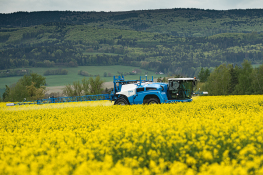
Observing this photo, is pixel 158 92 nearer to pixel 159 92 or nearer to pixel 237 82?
pixel 159 92

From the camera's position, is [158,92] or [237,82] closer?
[158,92]

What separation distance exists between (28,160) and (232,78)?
79.9 metres

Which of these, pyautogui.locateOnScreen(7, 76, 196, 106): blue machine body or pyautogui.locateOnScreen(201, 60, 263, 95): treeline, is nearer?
pyautogui.locateOnScreen(7, 76, 196, 106): blue machine body

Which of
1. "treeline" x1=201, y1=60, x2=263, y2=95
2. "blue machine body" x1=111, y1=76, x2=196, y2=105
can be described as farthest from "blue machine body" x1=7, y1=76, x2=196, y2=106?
"treeline" x1=201, y1=60, x2=263, y2=95

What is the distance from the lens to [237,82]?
77.3m

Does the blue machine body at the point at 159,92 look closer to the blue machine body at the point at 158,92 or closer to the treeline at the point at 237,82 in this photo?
the blue machine body at the point at 158,92

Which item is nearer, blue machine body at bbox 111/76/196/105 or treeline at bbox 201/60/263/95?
blue machine body at bbox 111/76/196/105

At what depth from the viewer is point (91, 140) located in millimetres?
7039

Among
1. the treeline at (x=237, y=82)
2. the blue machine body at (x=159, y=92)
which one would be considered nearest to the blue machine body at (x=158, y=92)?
the blue machine body at (x=159, y=92)

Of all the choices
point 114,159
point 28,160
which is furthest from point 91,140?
point 28,160

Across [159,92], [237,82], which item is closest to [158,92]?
[159,92]

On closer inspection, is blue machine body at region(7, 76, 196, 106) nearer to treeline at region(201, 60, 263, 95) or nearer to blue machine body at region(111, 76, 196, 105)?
blue machine body at region(111, 76, 196, 105)

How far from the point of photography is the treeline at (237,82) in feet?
230

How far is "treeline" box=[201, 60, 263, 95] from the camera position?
230 feet
